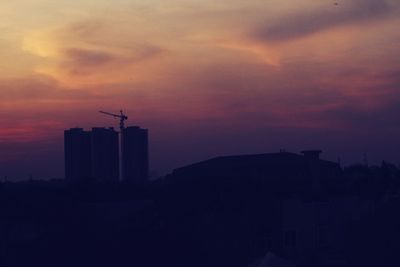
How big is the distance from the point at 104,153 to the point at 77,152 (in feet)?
5.59

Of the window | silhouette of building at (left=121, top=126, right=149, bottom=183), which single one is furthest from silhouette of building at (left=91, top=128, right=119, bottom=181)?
the window

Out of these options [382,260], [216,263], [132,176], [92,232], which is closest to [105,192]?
[92,232]

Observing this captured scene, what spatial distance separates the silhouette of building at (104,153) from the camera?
157 ft

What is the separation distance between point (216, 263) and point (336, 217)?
17.7 ft

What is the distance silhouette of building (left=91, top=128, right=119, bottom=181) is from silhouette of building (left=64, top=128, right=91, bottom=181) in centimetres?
45

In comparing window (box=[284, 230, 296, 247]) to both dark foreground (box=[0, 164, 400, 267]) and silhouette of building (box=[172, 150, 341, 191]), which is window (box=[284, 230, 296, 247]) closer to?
dark foreground (box=[0, 164, 400, 267])

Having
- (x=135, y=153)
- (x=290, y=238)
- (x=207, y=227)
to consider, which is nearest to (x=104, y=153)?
(x=135, y=153)

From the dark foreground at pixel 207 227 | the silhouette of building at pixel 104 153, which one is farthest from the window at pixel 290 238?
the silhouette of building at pixel 104 153

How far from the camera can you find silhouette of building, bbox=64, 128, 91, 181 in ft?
156

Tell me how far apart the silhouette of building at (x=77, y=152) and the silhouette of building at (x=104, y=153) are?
1.47 ft

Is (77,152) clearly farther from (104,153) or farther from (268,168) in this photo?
(268,168)

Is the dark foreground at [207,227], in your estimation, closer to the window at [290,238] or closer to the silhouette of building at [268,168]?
the window at [290,238]

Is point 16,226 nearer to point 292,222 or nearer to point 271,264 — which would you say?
point 292,222

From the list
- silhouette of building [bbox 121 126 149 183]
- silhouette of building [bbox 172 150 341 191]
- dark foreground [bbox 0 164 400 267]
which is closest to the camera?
dark foreground [bbox 0 164 400 267]
